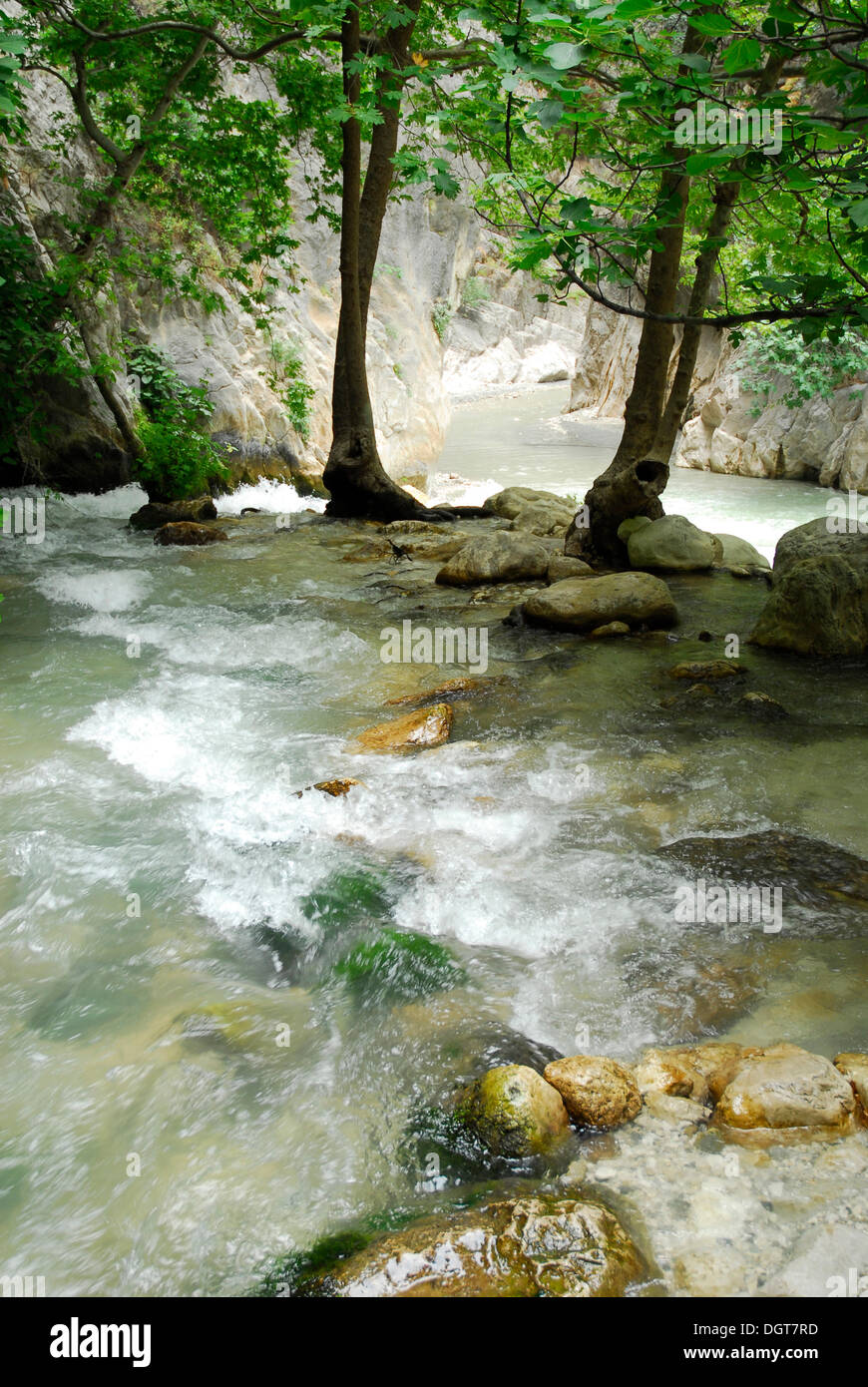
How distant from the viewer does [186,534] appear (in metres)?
10.0

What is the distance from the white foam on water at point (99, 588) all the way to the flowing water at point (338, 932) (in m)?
1.13

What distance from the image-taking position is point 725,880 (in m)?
3.47

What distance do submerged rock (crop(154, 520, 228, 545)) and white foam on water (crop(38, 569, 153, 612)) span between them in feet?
4.51

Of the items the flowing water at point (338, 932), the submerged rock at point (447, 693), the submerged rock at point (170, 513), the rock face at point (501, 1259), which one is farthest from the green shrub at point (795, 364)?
the rock face at point (501, 1259)

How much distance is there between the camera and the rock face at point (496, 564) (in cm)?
851

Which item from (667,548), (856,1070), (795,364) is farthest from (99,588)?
(795,364)

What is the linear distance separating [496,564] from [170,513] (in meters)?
4.92

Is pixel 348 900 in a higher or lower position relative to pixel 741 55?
lower

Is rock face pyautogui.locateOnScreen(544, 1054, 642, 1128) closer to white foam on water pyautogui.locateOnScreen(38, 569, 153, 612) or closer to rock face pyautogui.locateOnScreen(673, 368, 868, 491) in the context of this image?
white foam on water pyautogui.locateOnScreen(38, 569, 153, 612)

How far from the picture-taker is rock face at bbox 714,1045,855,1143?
7.44ft

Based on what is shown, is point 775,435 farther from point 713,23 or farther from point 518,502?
point 713,23
